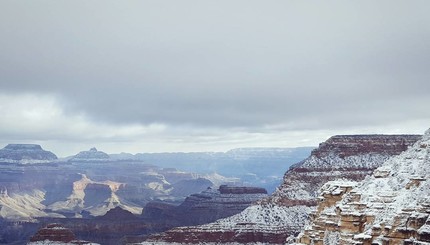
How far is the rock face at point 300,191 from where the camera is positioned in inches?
5374

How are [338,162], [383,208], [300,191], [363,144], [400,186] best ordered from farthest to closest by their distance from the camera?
[363,144], [338,162], [300,191], [400,186], [383,208]

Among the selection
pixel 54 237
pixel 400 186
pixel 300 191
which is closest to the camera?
pixel 400 186

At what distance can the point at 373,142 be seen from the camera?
150 m

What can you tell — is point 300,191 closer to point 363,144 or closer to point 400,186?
point 363,144

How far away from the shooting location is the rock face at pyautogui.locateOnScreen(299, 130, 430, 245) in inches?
1636

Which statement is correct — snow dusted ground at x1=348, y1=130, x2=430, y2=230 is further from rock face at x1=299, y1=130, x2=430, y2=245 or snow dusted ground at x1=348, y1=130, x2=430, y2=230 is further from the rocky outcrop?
the rocky outcrop

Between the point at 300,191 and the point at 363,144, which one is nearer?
the point at 300,191

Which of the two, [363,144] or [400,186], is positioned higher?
[363,144]

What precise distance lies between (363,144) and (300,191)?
18927mm

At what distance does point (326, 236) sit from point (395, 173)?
6.72 meters

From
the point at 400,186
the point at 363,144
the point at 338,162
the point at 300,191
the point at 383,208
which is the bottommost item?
the point at 300,191

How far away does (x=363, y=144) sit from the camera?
151 metres

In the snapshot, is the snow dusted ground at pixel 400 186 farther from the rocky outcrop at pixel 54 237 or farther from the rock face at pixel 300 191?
the rocky outcrop at pixel 54 237

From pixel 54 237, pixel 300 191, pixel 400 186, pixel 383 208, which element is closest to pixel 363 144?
pixel 300 191
